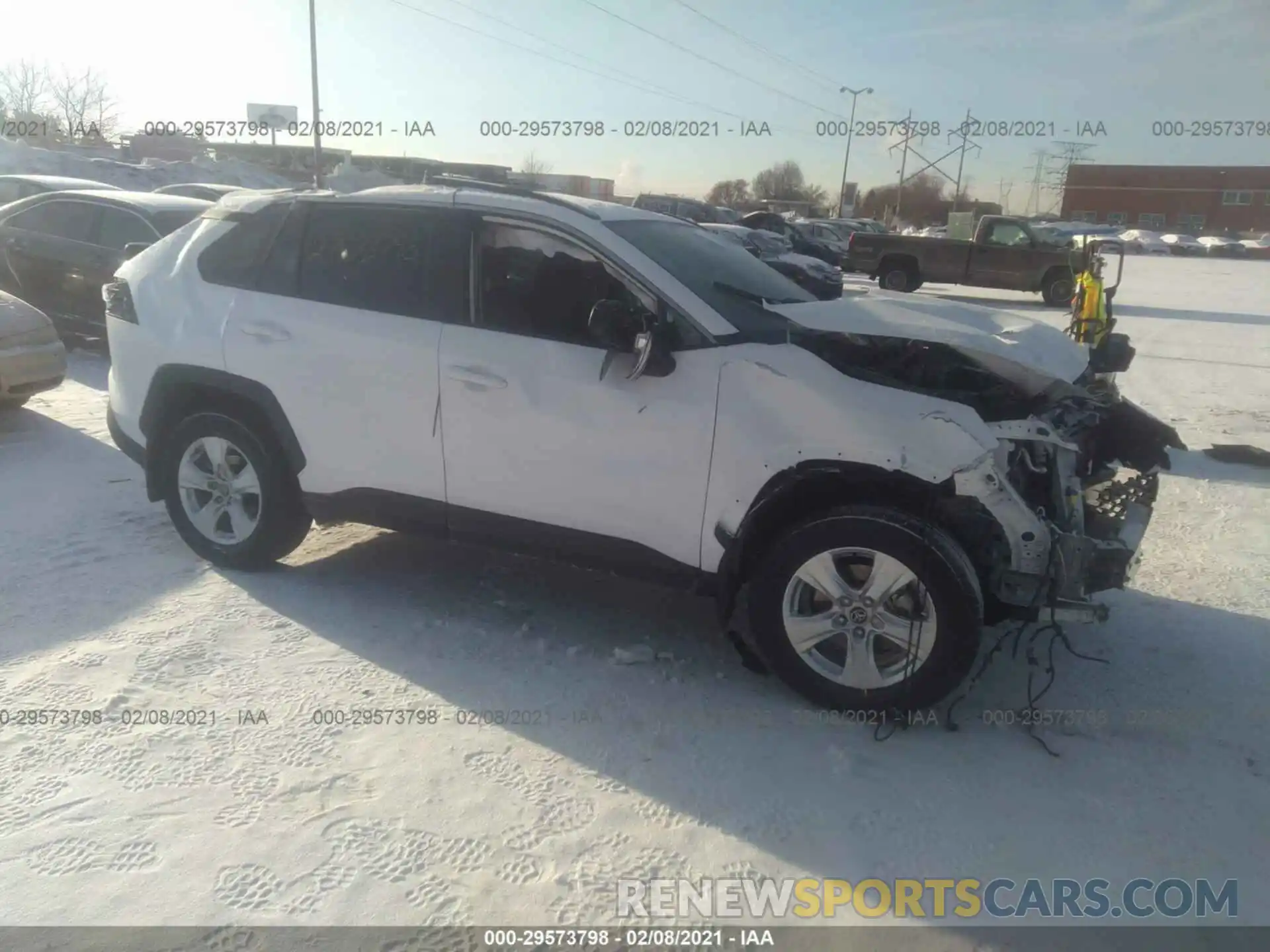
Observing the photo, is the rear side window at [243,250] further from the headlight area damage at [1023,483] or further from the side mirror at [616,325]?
the headlight area damage at [1023,483]

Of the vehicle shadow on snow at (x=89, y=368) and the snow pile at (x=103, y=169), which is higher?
the snow pile at (x=103, y=169)

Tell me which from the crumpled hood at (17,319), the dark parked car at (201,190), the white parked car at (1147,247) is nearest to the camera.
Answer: the crumpled hood at (17,319)

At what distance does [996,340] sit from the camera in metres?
3.71

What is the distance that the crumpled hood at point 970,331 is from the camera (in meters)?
3.61

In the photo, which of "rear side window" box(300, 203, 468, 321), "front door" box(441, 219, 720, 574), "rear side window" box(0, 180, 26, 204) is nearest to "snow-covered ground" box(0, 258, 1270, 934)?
"front door" box(441, 219, 720, 574)

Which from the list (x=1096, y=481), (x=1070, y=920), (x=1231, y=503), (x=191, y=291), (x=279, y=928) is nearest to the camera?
(x=279, y=928)

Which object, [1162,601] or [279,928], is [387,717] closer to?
[279,928]

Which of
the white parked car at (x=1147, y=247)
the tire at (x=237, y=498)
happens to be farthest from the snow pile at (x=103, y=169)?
the white parked car at (x=1147, y=247)

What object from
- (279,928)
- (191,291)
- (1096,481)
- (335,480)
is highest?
(191,291)

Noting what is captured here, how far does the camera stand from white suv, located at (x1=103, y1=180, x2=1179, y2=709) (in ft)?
11.1

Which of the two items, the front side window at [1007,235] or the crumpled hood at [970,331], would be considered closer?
the crumpled hood at [970,331]

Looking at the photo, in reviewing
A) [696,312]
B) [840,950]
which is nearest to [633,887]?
[840,950]

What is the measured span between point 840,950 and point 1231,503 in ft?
16.8

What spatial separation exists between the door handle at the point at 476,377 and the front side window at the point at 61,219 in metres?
7.42
